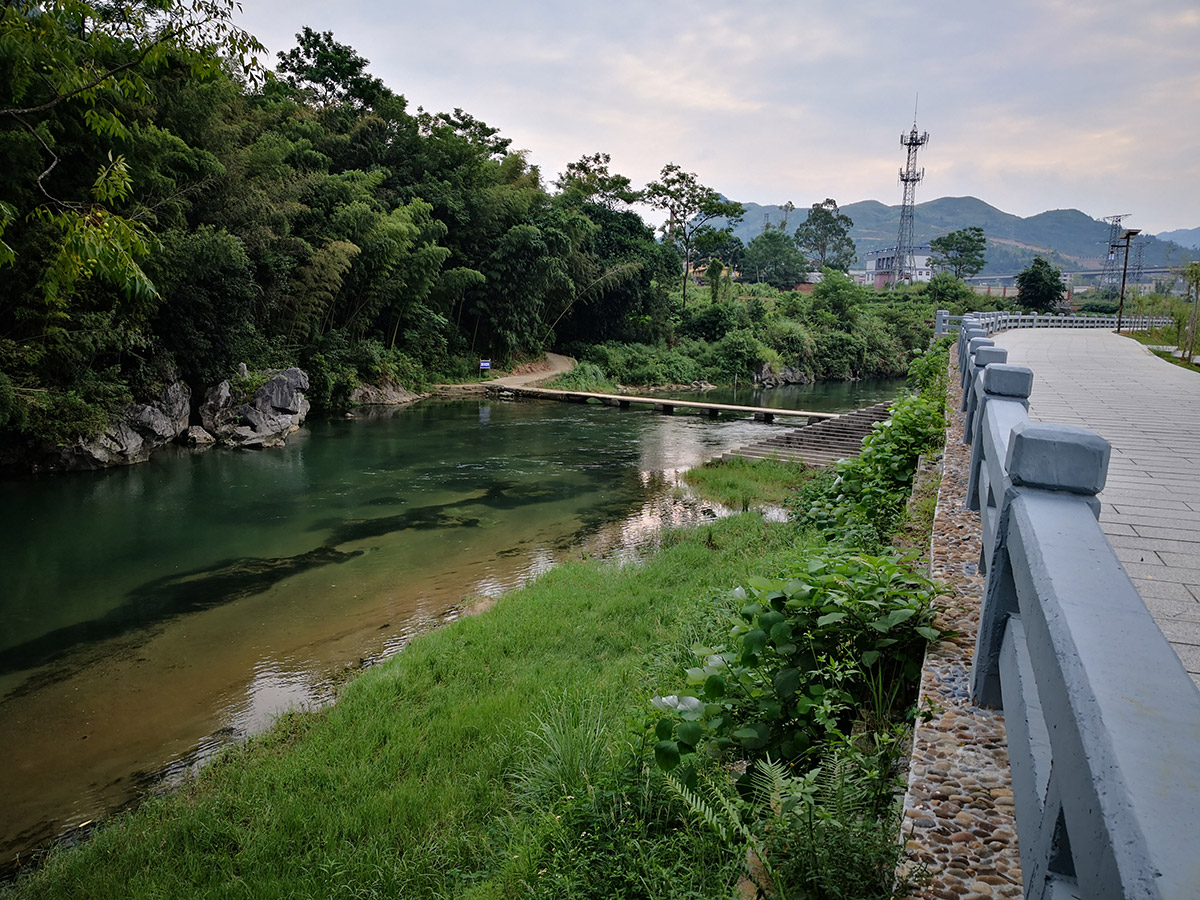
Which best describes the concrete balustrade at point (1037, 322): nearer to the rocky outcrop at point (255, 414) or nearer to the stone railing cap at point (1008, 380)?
the stone railing cap at point (1008, 380)

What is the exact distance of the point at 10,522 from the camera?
30.7ft

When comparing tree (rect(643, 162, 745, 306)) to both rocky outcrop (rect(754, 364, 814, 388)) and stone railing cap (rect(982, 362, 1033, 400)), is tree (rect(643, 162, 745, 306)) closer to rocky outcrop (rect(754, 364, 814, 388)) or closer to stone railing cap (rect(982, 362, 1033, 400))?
rocky outcrop (rect(754, 364, 814, 388))

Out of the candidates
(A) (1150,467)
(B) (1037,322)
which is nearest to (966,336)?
(A) (1150,467)

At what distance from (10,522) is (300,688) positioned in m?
7.04

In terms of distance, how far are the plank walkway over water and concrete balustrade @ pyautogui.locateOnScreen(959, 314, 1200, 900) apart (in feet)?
53.6

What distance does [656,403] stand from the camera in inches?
856

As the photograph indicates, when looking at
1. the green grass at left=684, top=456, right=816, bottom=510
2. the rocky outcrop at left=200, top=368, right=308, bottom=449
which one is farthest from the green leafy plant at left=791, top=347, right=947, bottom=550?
the rocky outcrop at left=200, top=368, right=308, bottom=449

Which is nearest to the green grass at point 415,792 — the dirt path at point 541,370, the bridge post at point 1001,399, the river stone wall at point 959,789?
the river stone wall at point 959,789

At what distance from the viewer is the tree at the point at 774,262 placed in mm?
57594

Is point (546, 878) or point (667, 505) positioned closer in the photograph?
point (546, 878)

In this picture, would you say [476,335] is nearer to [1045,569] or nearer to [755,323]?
[755,323]

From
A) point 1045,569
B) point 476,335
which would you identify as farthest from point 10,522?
point 476,335

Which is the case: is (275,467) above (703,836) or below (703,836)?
below

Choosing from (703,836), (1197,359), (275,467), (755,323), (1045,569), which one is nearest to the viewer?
(1045,569)
